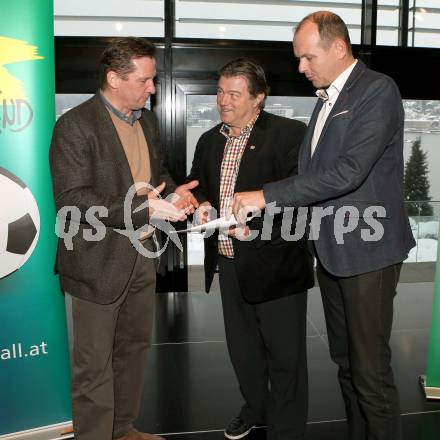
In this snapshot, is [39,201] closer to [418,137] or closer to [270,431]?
[270,431]

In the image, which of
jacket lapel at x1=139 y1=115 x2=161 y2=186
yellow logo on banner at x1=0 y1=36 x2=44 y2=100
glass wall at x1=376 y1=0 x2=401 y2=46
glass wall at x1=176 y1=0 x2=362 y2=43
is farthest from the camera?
glass wall at x1=376 y1=0 x2=401 y2=46

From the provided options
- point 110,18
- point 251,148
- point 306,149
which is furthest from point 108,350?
point 110,18

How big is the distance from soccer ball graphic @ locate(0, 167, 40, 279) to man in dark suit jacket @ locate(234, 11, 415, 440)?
0.97 m

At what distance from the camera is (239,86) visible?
89.4 inches

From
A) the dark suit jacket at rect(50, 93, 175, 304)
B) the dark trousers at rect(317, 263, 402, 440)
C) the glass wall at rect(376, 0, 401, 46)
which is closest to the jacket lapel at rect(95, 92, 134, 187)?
the dark suit jacket at rect(50, 93, 175, 304)

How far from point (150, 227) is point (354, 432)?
4.16 ft

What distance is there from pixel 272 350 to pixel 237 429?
0.55 m

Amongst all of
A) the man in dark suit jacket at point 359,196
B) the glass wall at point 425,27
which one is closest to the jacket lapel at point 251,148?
the man in dark suit jacket at point 359,196

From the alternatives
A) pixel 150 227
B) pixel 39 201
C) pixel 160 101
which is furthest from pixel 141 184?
pixel 160 101

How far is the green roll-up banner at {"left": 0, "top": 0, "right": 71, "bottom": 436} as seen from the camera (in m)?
2.24

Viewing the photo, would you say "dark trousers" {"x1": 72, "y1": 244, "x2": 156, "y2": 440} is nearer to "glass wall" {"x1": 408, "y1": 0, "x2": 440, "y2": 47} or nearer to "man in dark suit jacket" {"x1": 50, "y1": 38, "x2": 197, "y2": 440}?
"man in dark suit jacket" {"x1": 50, "y1": 38, "x2": 197, "y2": 440}

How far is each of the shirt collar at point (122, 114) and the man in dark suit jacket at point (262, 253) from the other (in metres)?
0.37

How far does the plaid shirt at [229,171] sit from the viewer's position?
2345 millimetres

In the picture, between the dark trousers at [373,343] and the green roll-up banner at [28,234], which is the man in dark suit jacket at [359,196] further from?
the green roll-up banner at [28,234]
